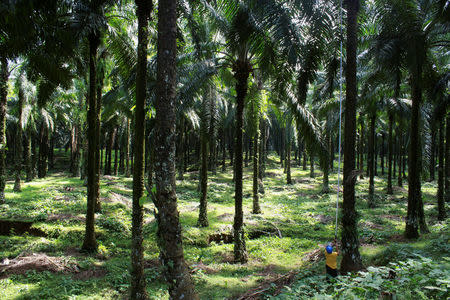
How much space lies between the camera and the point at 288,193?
25.0 meters

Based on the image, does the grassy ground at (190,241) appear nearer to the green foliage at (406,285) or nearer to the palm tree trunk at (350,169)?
the palm tree trunk at (350,169)

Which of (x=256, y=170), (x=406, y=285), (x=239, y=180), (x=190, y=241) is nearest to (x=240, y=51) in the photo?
(x=239, y=180)

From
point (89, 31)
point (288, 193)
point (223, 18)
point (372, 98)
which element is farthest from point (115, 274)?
point (288, 193)

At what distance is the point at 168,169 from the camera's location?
→ 4.76 meters

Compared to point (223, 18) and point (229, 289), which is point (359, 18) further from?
point (229, 289)

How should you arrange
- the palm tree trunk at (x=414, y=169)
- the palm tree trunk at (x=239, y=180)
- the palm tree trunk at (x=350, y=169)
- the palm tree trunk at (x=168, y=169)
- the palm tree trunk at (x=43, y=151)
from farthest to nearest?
1. the palm tree trunk at (x=43, y=151)
2. the palm tree trunk at (x=414, y=169)
3. the palm tree trunk at (x=239, y=180)
4. the palm tree trunk at (x=350, y=169)
5. the palm tree trunk at (x=168, y=169)

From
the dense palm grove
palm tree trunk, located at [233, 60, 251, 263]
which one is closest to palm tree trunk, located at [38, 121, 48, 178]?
the dense palm grove

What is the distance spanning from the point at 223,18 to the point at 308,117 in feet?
16.2

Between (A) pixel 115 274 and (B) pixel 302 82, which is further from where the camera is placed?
(B) pixel 302 82

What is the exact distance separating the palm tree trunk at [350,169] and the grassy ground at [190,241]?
127 centimetres

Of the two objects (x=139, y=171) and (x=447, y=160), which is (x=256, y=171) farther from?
(x=447, y=160)

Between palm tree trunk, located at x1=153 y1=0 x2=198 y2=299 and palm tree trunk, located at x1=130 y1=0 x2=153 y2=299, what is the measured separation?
5.89 feet

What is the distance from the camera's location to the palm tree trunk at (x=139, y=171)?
6332mm

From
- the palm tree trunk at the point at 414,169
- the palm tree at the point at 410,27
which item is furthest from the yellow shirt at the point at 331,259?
the palm tree at the point at 410,27
